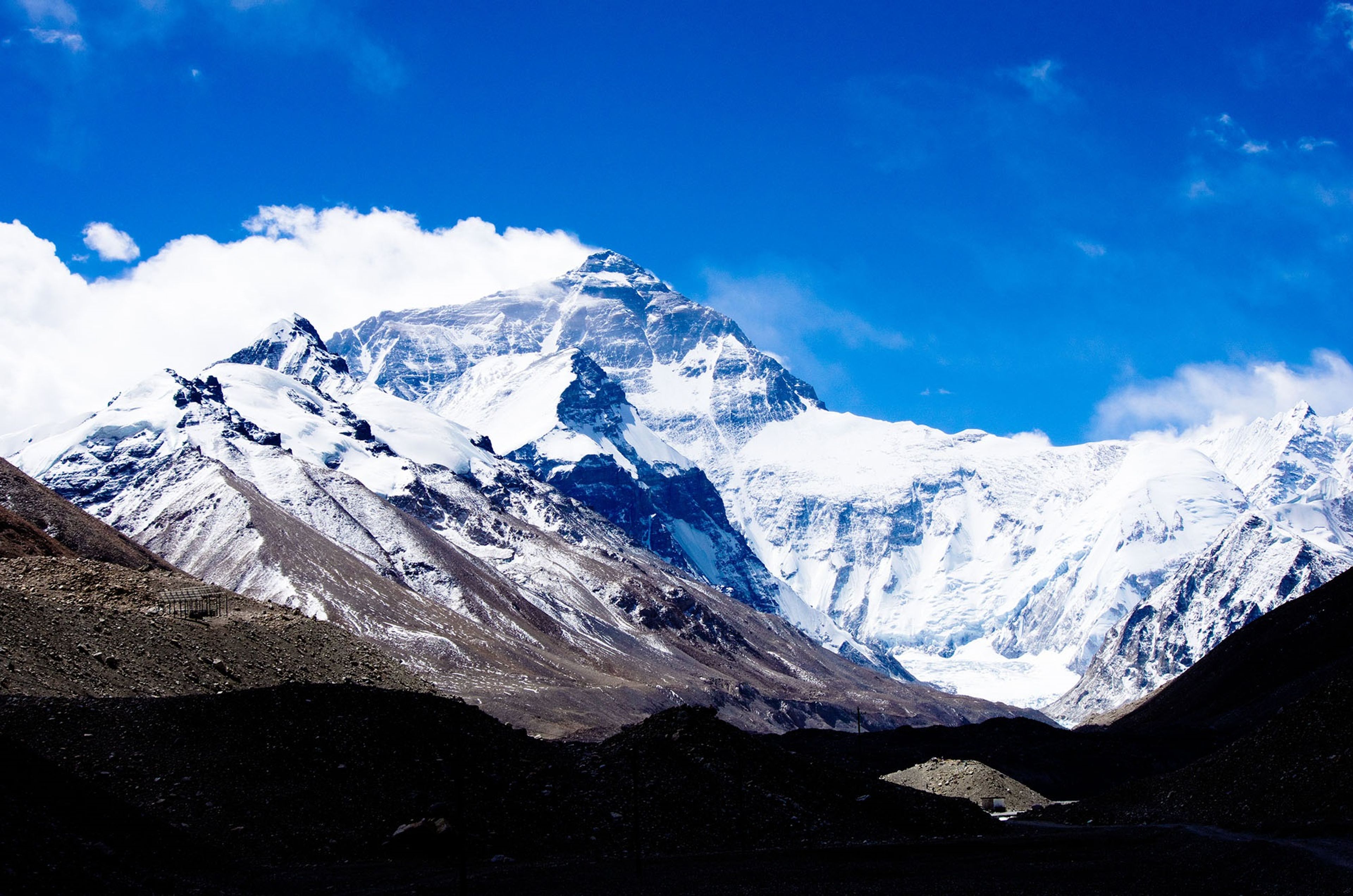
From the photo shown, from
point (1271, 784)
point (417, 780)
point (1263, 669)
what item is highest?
point (1263, 669)

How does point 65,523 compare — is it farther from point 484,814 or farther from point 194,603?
point 484,814

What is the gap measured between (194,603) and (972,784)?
54.2 metres

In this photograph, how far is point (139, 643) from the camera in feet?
194

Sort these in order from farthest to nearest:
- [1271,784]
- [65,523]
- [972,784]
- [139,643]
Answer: [65,523]
[972,784]
[139,643]
[1271,784]

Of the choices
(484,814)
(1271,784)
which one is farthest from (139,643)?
(1271,784)

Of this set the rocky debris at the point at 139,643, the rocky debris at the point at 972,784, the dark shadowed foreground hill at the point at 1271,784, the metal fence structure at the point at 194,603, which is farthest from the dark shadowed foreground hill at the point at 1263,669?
the metal fence structure at the point at 194,603

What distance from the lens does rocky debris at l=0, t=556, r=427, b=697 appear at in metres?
53.5

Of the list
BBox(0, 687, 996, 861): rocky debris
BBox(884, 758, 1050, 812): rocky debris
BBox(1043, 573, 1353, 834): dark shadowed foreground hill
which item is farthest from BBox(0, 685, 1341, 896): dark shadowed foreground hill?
BBox(884, 758, 1050, 812): rocky debris

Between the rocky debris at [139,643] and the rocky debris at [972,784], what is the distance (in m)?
36.4

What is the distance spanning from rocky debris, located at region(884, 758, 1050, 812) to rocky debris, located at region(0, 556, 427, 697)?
36355 mm

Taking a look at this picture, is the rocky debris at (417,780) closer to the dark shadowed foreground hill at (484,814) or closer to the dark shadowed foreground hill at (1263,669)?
the dark shadowed foreground hill at (484,814)

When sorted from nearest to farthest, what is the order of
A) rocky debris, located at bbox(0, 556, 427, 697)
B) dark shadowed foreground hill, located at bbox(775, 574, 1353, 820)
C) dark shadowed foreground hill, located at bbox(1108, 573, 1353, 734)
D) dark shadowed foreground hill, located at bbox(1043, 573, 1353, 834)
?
dark shadowed foreground hill, located at bbox(1043, 573, 1353, 834) < rocky debris, located at bbox(0, 556, 427, 697) < dark shadowed foreground hill, located at bbox(775, 574, 1353, 820) < dark shadowed foreground hill, located at bbox(1108, 573, 1353, 734)

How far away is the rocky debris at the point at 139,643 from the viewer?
53.5 meters

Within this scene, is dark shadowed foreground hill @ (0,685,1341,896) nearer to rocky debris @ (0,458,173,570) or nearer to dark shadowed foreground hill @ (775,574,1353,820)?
dark shadowed foreground hill @ (775,574,1353,820)
